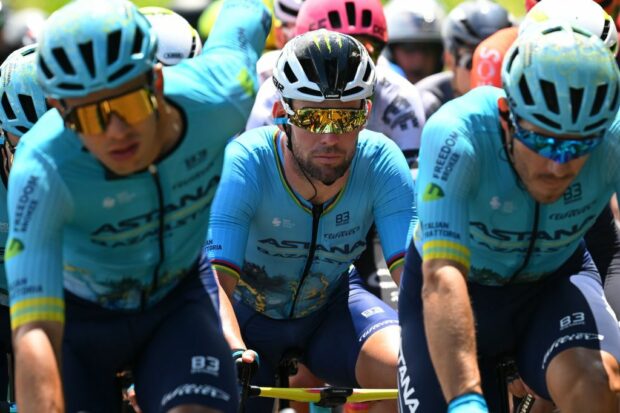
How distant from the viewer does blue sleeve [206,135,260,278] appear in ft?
24.1

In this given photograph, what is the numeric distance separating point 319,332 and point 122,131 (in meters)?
2.71

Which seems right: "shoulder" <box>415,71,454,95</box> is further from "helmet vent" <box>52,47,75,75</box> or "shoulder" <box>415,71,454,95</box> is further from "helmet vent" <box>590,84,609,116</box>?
"helmet vent" <box>52,47,75,75</box>

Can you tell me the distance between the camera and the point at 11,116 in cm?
757

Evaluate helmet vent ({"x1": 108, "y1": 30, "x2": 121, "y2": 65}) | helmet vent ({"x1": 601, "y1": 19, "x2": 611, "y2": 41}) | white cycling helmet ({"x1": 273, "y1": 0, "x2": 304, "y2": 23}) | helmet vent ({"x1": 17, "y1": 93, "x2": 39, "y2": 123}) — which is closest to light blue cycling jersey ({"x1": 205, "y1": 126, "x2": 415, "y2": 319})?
helmet vent ({"x1": 17, "y1": 93, "x2": 39, "y2": 123})

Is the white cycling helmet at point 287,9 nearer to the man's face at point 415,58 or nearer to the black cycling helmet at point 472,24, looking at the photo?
the black cycling helmet at point 472,24

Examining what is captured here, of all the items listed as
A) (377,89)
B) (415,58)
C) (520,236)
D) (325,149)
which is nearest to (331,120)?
(325,149)

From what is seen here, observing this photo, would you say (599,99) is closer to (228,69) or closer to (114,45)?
(228,69)

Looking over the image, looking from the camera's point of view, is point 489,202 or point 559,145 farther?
point 489,202

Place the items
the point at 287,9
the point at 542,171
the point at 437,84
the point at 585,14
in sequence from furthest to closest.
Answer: the point at 437,84
the point at 287,9
the point at 585,14
the point at 542,171

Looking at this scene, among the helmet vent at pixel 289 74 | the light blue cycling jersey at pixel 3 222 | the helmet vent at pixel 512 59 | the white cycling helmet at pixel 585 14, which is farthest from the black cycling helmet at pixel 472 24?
the helmet vent at pixel 512 59

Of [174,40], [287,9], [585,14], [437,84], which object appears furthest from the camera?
[437,84]

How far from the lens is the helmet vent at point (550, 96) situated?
5648mm

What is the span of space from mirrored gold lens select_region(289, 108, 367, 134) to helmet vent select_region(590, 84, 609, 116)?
6.36 feet

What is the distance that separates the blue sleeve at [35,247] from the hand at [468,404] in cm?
145
